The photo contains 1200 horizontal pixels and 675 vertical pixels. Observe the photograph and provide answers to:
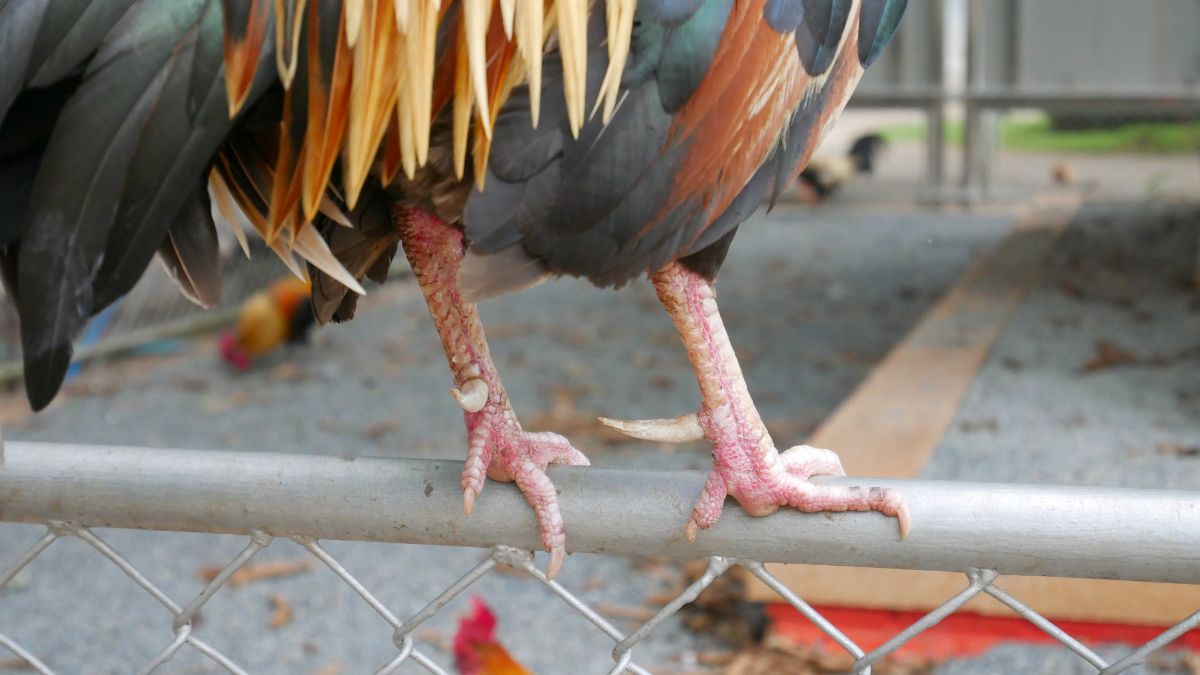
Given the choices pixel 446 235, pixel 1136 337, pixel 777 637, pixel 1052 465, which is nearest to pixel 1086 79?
pixel 1136 337

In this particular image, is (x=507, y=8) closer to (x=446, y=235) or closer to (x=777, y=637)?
(x=446, y=235)

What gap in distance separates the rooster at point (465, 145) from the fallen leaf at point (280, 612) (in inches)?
87.4

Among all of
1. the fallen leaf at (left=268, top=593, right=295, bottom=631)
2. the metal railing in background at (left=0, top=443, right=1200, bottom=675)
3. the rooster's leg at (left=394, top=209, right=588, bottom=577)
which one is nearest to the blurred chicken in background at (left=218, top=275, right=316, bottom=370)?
the fallen leaf at (left=268, top=593, right=295, bottom=631)

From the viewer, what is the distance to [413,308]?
7.77m

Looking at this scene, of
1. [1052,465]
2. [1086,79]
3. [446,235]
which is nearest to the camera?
[446,235]

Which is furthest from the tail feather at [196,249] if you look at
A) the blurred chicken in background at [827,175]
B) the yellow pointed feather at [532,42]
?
the blurred chicken in background at [827,175]

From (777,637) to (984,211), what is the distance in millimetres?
7696

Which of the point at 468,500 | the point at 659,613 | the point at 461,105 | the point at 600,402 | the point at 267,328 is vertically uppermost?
the point at 461,105

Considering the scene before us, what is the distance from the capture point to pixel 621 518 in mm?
1138

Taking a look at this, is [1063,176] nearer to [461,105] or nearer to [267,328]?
[267,328]

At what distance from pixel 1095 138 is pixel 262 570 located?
13594 mm

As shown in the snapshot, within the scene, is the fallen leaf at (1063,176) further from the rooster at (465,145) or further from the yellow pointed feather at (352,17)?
the yellow pointed feather at (352,17)

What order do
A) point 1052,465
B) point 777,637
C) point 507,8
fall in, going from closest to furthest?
point 507,8 < point 777,637 < point 1052,465

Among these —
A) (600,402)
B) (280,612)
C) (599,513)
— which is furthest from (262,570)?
(599,513)
